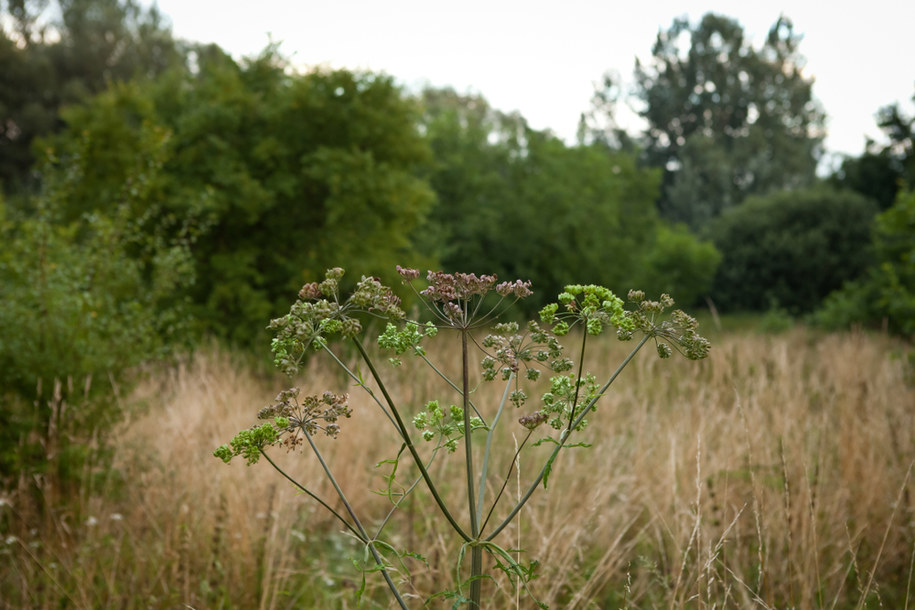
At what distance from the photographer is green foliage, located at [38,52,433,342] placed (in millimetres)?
8570

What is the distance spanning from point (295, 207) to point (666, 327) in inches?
328

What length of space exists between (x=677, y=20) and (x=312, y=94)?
93.1ft

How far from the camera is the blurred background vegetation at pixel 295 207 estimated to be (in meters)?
4.34

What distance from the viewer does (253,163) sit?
29.2ft

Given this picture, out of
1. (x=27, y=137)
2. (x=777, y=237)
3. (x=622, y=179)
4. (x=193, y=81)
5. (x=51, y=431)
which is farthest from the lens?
(x=27, y=137)

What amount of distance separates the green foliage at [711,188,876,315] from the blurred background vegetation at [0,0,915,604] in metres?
0.06


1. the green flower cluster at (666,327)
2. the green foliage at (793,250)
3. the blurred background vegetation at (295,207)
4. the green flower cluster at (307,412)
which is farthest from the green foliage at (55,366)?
the green foliage at (793,250)

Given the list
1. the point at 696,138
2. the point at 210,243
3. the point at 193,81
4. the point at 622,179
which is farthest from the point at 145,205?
the point at 696,138

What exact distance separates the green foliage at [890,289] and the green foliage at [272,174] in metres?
5.77

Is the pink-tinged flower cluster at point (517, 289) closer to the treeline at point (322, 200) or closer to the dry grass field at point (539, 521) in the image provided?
the dry grass field at point (539, 521)

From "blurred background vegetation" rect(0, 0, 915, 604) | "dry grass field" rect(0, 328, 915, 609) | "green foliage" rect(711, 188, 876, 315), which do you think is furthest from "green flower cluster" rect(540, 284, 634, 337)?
"green foliage" rect(711, 188, 876, 315)

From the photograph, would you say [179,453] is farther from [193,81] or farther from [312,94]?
[193,81]

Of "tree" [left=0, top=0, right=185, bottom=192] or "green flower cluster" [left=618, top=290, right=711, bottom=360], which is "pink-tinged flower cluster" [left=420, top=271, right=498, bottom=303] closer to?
"green flower cluster" [left=618, top=290, right=711, bottom=360]

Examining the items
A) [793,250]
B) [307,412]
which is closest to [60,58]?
[793,250]
